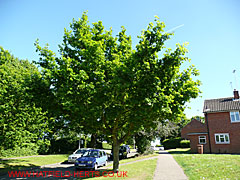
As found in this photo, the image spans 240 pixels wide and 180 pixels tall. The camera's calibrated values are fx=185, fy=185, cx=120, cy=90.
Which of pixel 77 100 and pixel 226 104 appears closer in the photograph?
pixel 77 100

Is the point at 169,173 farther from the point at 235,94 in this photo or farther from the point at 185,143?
the point at 185,143

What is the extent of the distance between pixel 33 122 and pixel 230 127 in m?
27.2

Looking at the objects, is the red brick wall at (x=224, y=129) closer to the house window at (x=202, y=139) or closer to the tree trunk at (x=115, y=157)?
the house window at (x=202, y=139)

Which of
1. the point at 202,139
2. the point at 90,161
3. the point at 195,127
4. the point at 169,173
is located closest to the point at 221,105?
the point at 202,139

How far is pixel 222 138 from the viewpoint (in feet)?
93.5

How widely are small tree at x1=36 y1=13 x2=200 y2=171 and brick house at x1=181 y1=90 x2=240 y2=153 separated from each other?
2008cm

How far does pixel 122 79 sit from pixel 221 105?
83.7 ft

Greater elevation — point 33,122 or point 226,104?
point 226,104

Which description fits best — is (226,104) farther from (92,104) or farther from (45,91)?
(45,91)

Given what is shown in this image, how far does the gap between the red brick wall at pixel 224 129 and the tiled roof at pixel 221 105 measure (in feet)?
2.56

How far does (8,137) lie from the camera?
14.4 m

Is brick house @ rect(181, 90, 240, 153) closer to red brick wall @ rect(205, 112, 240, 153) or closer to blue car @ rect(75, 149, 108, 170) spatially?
red brick wall @ rect(205, 112, 240, 153)

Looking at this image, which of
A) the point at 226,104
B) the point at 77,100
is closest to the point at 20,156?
the point at 77,100

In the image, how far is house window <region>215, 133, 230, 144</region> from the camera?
92.2 feet
